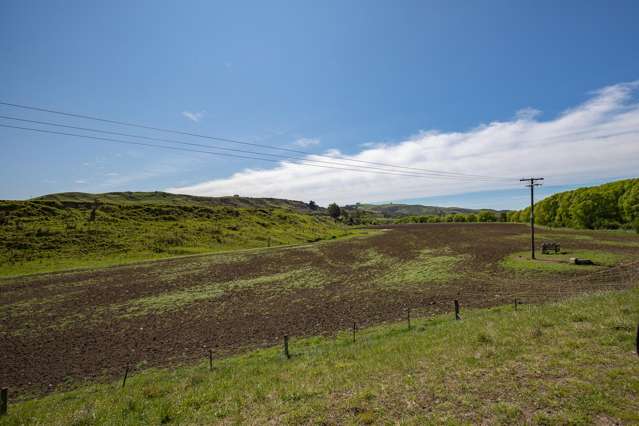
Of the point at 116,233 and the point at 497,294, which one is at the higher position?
the point at 116,233

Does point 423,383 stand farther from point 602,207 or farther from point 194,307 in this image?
point 602,207

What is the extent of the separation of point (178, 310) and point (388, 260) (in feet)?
104

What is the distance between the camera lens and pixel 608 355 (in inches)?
338

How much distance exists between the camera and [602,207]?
80062 mm

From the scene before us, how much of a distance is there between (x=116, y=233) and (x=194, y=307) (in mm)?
53797

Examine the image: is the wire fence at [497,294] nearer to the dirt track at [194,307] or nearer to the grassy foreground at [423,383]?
the dirt track at [194,307]

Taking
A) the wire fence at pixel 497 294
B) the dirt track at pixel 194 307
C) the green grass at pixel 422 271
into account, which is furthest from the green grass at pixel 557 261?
the green grass at pixel 422 271

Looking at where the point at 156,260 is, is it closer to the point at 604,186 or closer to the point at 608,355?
the point at 608,355

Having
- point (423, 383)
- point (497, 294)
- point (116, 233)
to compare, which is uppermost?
point (116, 233)

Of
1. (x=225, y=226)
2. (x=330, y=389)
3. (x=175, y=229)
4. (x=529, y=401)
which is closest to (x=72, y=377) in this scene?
(x=330, y=389)

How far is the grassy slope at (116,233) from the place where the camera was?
1982 inches

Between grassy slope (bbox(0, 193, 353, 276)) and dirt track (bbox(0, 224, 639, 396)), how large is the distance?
44.4ft

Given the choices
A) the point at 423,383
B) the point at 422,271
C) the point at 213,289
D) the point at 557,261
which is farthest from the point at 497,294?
the point at 213,289

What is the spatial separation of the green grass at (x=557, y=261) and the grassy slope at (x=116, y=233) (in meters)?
56.8
